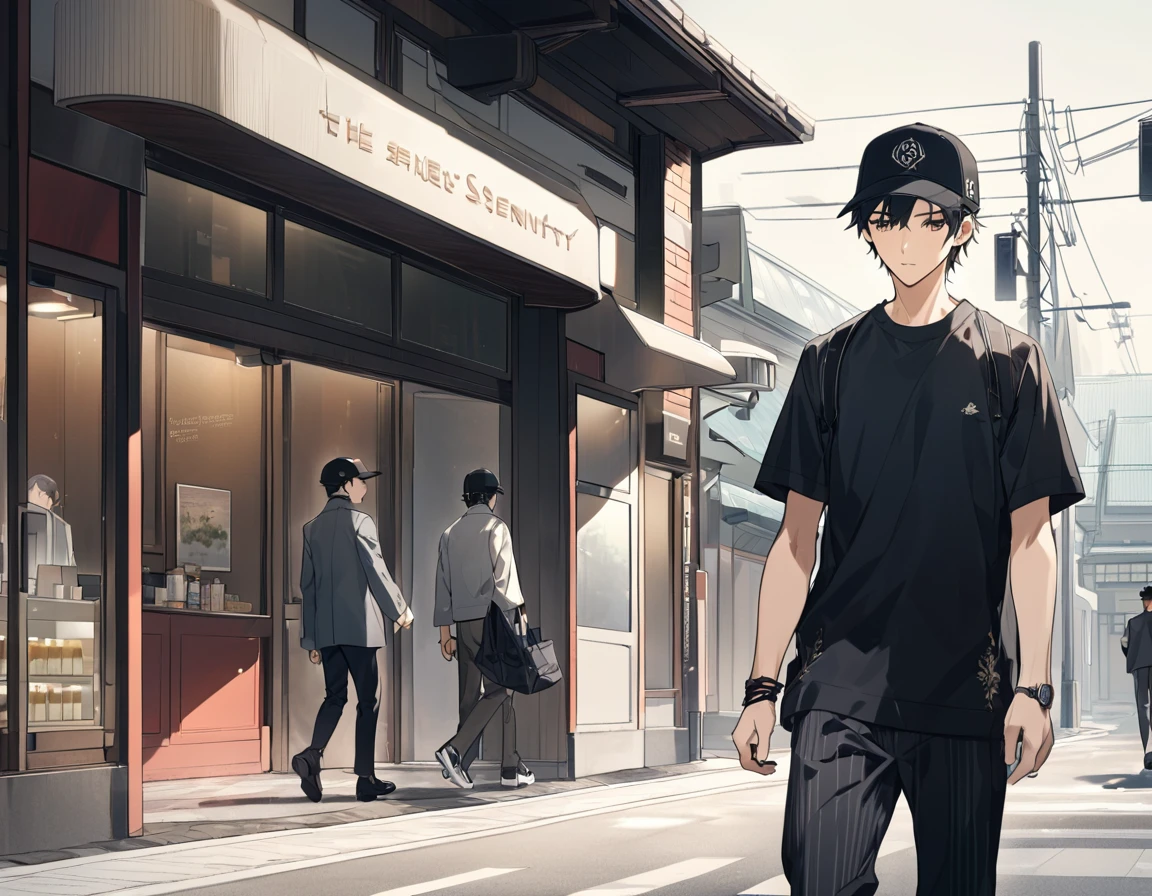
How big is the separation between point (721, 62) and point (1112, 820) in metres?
6.74

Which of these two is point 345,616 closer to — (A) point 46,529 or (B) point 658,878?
(A) point 46,529

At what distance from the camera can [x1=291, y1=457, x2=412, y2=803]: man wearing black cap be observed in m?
10.1

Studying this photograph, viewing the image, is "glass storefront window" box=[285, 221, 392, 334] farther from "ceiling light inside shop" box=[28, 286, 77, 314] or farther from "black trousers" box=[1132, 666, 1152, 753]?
"black trousers" box=[1132, 666, 1152, 753]

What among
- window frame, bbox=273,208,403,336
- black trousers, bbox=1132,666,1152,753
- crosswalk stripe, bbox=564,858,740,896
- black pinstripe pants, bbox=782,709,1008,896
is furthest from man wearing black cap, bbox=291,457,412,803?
black trousers, bbox=1132,666,1152,753

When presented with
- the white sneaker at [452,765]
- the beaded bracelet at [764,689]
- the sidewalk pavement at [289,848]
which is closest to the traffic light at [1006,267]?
the sidewalk pavement at [289,848]

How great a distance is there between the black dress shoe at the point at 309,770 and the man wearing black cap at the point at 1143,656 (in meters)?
8.03

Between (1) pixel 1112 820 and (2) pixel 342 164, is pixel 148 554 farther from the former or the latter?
(1) pixel 1112 820

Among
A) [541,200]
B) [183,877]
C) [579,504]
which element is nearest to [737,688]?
[579,504]

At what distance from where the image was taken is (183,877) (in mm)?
7387

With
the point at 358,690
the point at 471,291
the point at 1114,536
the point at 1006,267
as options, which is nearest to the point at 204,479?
the point at 471,291

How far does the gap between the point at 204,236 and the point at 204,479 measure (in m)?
2.81

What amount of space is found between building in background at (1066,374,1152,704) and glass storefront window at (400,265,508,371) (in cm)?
5612

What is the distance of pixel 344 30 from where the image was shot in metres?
11.1

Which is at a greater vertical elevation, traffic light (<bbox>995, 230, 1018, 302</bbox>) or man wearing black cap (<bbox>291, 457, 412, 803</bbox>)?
traffic light (<bbox>995, 230, 1018, 302</bbox>)
